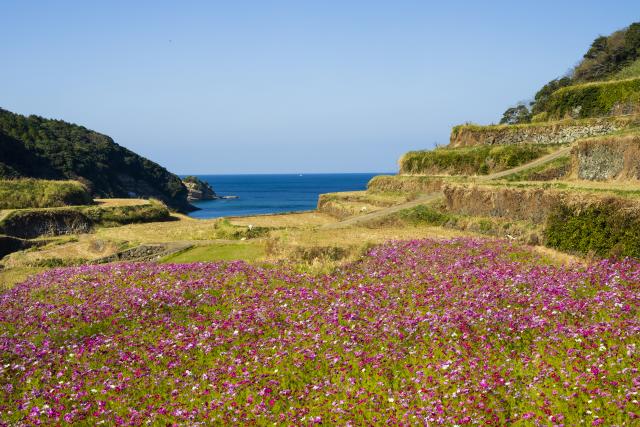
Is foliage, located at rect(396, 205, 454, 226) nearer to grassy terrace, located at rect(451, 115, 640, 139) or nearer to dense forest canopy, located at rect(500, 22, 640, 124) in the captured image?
grassy terrace, located at rect(451, 115, 640, 139)

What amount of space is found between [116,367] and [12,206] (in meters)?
39.4

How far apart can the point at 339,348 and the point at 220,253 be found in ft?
48.2

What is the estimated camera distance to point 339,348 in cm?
1314

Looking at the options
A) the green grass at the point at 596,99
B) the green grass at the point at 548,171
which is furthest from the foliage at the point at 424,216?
the green grass at the point at 596,99

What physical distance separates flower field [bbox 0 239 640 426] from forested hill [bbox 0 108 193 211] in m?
76.9

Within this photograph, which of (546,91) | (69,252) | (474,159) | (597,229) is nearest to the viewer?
(597,229)

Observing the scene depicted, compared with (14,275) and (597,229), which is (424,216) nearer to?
(597,229)

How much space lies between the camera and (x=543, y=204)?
84.5ft

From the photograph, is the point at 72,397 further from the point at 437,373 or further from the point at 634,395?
the point at 634,395

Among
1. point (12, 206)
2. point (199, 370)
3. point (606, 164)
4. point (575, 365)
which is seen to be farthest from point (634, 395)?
point (12, 206)

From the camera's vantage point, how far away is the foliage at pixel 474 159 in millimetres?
42562

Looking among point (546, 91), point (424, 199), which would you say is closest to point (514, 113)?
point (546, 91)

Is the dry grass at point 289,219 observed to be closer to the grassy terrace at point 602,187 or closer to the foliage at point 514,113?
the grassy terrace at point 602,187

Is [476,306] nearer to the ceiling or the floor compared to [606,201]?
Answer: nearer to the floor
